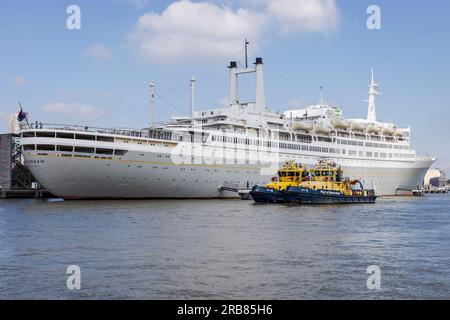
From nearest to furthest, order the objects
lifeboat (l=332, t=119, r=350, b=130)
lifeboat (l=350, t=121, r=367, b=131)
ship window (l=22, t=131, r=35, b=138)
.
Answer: ship window (l=22, t=131, r=35, b=138) < lifeboat (l=332, t=119, r=350, b=130) < lifeboat (l=350, t=121, r=367, b=131)

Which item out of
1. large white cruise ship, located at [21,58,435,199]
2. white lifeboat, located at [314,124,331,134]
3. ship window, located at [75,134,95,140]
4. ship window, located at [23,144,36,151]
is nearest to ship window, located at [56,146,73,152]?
large white cruise ship, located at [21,58,435,199]

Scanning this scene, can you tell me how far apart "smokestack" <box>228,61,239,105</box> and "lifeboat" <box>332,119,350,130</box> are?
1769 cm

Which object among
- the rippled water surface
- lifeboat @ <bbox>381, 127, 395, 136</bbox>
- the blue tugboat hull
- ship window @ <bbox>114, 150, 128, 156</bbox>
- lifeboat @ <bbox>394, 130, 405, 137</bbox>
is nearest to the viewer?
the rippled water surface

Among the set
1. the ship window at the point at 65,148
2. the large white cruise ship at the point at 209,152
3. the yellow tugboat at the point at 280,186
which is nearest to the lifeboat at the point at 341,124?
the large white cruise ship at the point at 209,152

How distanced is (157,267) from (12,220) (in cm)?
2192

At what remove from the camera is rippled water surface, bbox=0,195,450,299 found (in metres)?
16.4

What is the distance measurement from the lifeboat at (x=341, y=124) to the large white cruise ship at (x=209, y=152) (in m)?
0.18

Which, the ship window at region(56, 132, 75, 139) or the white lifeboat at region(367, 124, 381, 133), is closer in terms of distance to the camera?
the ship window at region(56, 132, 75, 139)

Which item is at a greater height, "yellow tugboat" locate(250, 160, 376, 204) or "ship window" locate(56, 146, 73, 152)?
"ship window" locate(56, 146, 73, 152)

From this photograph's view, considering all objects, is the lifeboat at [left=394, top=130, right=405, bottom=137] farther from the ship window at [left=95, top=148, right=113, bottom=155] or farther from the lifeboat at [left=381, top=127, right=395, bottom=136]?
the ship window at [left=95, top=148, right=113, bottom=155]

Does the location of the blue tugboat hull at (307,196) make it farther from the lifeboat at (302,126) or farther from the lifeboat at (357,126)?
the lifeboat at (357,126)

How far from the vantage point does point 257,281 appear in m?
17.4

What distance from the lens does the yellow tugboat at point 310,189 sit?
57.4m

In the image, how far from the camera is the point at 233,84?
84625 mm
